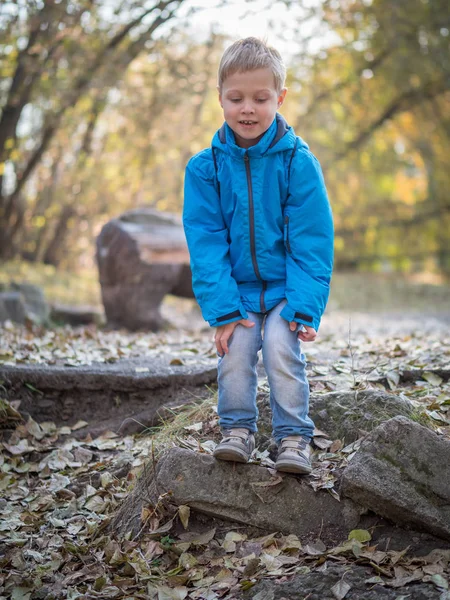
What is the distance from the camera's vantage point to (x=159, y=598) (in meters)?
2.79

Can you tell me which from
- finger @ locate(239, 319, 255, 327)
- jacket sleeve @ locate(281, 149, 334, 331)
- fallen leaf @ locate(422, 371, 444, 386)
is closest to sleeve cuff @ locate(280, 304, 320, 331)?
jacket sleeve @ locate(281, 149, 334, 331)

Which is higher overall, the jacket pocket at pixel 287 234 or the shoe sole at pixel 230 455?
the jacket pocket at pixel 287 234

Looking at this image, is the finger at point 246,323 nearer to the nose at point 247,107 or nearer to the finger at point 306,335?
the finger at point 306,335

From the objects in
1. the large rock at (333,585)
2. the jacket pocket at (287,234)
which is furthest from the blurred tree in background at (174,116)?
the large rock at (333,585)

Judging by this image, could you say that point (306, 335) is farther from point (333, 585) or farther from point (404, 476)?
point (333, 585)

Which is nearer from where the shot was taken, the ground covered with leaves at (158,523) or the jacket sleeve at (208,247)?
the ground covered with leaves at (158,523)

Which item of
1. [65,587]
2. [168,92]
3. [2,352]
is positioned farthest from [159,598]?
[168,92]

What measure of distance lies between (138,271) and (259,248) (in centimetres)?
502

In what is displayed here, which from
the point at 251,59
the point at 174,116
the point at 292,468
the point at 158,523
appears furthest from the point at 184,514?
the point at 174,116

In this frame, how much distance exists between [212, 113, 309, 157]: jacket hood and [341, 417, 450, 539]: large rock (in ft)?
4.27

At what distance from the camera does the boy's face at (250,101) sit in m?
2.93

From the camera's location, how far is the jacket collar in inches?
118

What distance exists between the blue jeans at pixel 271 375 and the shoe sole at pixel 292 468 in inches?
5.4

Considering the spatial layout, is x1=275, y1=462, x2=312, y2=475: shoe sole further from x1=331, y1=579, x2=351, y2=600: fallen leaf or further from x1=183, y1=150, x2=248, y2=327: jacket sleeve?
x1=183, y1=150, x2=248, y2=327: jacket sleeve
